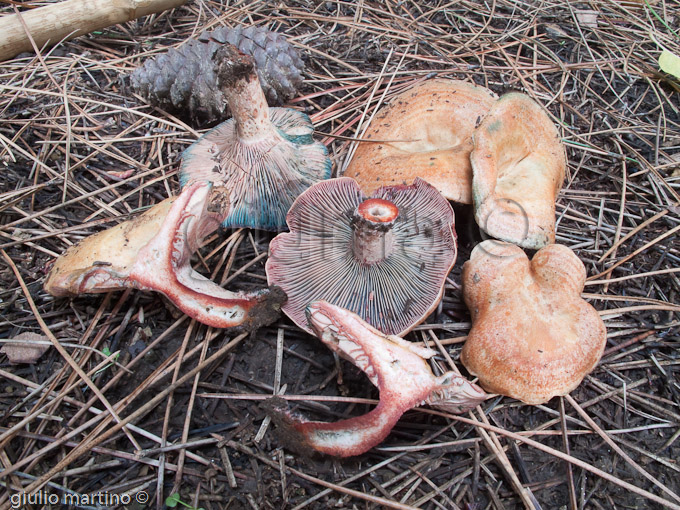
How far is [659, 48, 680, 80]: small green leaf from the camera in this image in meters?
3.24

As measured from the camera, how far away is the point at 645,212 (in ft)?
8.46

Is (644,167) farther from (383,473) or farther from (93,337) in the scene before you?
(93,337)

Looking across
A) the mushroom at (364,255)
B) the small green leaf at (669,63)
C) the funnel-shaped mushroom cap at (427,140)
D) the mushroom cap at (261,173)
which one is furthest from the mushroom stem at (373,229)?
the small green leaf at (669,63)

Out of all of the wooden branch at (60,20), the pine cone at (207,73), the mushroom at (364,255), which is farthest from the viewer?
the wooden branch at (60,20)

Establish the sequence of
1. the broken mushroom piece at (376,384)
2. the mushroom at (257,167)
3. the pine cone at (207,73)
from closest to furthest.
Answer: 1. the broken mushroom piece at (376,384)
2. the mushroom at (257,167)
3. the pine cone at (207,73)

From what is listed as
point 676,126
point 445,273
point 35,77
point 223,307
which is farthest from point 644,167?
point 35,77

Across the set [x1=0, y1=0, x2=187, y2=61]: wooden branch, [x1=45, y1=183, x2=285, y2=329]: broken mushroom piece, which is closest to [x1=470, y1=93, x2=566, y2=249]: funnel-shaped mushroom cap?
[x1=45, y1=183, x2=285, y2=329]: broken mushroom piece

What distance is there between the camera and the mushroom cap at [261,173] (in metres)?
2.37

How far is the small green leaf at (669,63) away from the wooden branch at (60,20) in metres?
3.91

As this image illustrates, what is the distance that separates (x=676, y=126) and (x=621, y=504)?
2.70 metres

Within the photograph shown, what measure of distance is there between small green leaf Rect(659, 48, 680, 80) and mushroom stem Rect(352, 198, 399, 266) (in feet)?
9.11

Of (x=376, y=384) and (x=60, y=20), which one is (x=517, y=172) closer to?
(x=376, y=384)

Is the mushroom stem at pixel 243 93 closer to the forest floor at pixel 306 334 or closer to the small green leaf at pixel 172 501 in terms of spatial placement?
the forest floor at pixel 306 334

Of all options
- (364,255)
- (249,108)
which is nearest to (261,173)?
(249,108)
